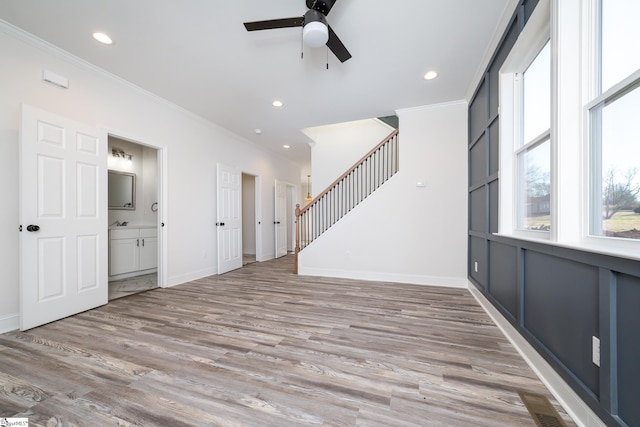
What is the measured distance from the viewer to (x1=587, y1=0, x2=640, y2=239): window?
3.53 feet

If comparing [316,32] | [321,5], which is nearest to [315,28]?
[316,32]

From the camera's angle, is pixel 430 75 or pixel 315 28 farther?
pixel 430 75

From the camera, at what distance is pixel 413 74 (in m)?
3.03

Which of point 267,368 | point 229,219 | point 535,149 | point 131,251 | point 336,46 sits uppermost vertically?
point 336,46

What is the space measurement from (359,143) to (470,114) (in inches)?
99.6

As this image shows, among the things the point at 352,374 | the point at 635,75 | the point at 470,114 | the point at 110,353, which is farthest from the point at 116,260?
the point at 470,114

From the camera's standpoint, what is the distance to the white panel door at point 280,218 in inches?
268

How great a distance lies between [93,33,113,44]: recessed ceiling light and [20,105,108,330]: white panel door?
92 centimetres

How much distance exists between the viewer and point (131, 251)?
432cm

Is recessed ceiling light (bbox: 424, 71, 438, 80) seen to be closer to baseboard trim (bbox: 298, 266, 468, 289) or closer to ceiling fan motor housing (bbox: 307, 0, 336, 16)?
ceiling fan motor housing (bbox: 307, 0, 336, 16)

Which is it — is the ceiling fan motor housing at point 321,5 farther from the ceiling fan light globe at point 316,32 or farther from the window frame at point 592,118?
the window frame at point 592,118

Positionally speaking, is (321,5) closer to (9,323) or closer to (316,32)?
(316,32)

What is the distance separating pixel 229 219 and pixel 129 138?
2.19 m

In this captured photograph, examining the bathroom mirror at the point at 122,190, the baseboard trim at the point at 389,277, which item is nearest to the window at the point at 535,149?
the baseboard trim at the point at 389,277
